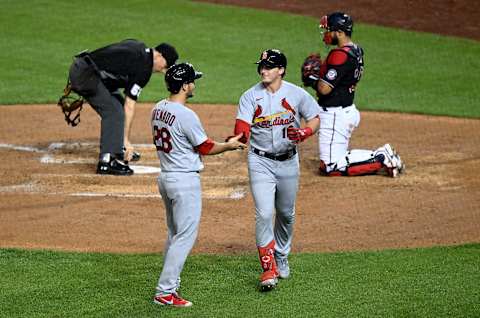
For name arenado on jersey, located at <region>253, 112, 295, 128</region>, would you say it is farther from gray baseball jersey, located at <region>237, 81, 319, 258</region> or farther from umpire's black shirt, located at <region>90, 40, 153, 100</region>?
umpire's black shirt, located at <region>90, 40, 153, 100</region>

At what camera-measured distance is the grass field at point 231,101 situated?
7.50 m

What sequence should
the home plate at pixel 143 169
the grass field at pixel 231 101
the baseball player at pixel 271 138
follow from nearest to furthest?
1. the grass field at pixel 231 101
2. the baseball player at pixel 271 138
3. the home plate at pixel 143 169

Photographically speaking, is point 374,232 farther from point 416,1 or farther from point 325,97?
point 416,1

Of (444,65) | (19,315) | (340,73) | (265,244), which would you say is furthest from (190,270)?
(444,65)

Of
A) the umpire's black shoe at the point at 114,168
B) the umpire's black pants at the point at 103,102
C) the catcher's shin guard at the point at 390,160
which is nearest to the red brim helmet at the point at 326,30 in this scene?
the catcher's shin guard at the point at 390,160

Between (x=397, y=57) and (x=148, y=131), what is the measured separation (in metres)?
6.49

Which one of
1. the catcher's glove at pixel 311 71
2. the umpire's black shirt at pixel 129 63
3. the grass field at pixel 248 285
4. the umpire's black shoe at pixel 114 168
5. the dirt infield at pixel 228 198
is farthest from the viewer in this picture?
the umpire's black shoe at pixel 114 168

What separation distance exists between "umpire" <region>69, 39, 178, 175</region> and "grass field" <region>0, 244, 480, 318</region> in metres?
2.98

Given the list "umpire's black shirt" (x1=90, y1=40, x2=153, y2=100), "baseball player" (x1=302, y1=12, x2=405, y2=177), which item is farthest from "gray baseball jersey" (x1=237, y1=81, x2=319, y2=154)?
"umpire's black shirt" (x1=90, y1=40, x2=153, y2=100)

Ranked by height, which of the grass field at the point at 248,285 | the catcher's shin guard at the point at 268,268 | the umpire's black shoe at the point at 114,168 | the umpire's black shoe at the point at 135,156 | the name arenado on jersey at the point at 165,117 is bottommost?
the umpire's black shoe at the point at 135,156

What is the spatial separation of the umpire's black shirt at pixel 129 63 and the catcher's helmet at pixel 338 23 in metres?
2.04

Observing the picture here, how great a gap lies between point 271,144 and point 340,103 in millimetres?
3862

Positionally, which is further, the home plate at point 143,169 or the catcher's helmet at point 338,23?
the home plate at point 143,169

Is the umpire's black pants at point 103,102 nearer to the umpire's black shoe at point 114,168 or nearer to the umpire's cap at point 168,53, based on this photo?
the umpire's black shoe at point 114,168
